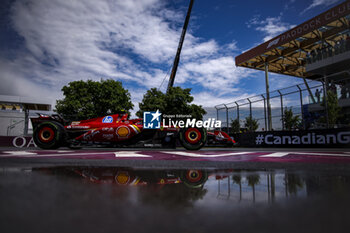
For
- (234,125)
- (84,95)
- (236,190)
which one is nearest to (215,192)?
(236,190)

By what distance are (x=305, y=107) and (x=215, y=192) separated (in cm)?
1225

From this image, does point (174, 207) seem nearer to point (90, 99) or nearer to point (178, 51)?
point (90, 99)

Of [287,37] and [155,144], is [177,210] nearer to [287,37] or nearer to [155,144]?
[155,144]

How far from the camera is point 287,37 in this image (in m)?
18.2

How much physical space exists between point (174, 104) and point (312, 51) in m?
15.8

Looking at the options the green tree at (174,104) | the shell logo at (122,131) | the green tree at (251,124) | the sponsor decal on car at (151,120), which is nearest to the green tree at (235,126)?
the green tree at (251,124)

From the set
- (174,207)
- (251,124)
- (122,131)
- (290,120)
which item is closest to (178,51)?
(251,124)

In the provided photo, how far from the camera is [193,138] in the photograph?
7.22 m

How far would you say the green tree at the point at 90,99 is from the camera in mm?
22359

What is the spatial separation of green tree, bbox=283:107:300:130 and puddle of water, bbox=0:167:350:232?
11021mm

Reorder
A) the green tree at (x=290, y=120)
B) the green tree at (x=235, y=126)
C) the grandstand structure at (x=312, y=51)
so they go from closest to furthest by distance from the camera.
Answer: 1. the green tree at (x=290, y=120)
2. the green tree at (x=235, y=126)
3. the grandstand structure at (x=312, y=51)

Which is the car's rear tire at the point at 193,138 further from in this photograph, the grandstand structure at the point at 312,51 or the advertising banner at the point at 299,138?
the grandstand structure at the point at 312,51

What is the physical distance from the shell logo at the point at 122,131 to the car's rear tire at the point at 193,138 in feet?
6.14

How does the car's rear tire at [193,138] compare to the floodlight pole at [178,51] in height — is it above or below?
below
